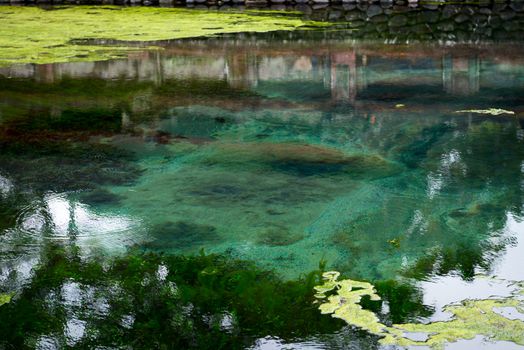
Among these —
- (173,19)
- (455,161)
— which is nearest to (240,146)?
(455,161)

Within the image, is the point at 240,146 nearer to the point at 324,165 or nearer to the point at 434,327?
the point at 324,165

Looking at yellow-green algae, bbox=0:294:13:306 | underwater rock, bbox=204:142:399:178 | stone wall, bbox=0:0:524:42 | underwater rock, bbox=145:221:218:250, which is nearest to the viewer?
yellow-green algae, bbox=0:294:13:306

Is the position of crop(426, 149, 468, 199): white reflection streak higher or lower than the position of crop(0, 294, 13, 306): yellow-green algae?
higher

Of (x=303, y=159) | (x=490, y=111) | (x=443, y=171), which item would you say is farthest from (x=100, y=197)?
(x=490, y=111)

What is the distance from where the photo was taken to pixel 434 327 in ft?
8.65

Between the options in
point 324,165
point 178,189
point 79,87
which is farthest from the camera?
point 79,87

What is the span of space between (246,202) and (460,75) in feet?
12.7

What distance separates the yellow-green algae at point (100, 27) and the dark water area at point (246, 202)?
4.62 feet

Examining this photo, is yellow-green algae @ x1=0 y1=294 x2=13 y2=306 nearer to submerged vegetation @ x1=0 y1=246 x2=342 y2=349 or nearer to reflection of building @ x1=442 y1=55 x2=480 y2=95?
submerged vegetation @ x1=0 y1=246 x2=342 y2=349

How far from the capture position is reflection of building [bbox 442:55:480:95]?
255 inches

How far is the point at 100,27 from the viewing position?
11.0 meters

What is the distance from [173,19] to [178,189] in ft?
27.9

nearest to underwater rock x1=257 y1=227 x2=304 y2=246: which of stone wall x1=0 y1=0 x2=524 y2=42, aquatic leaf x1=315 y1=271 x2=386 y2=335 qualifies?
aquatic leaf x1=315 y1=271 x2=386 y2=335

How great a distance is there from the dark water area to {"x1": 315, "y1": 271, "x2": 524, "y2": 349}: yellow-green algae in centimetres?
5
